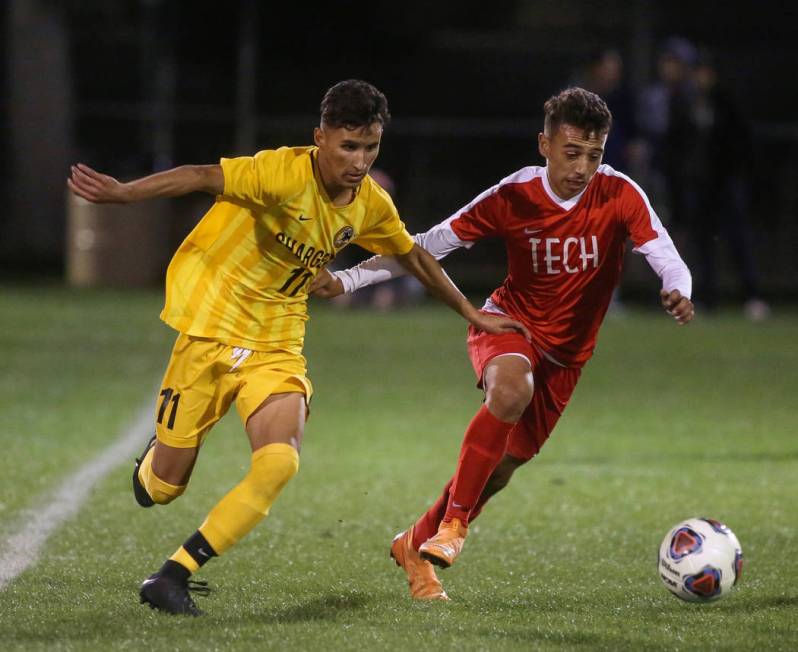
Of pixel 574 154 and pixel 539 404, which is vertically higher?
pixel 574 154

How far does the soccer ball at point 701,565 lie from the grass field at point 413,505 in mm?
89

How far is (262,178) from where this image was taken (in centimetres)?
533

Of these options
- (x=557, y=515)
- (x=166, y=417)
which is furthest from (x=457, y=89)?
(x=166, y=417)

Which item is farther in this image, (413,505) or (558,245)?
(413,505)

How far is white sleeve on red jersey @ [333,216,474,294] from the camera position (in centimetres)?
594

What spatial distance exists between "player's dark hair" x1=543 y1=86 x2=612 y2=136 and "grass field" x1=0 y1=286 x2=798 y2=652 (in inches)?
69.1

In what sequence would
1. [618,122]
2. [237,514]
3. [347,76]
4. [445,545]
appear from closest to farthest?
[237,514]
[445,545]
[618,122]
[347,76]

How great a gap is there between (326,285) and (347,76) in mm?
18990

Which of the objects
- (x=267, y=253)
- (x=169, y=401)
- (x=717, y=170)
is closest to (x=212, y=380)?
(x=169, y=401)

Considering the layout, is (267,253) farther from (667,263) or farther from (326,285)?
(667,263)

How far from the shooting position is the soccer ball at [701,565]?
208 inches

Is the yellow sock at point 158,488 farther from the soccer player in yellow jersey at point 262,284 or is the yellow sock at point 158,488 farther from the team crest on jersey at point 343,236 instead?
the team crest on jersey at point 343,236

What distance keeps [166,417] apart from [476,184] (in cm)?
1668

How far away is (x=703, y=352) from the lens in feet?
47.1
